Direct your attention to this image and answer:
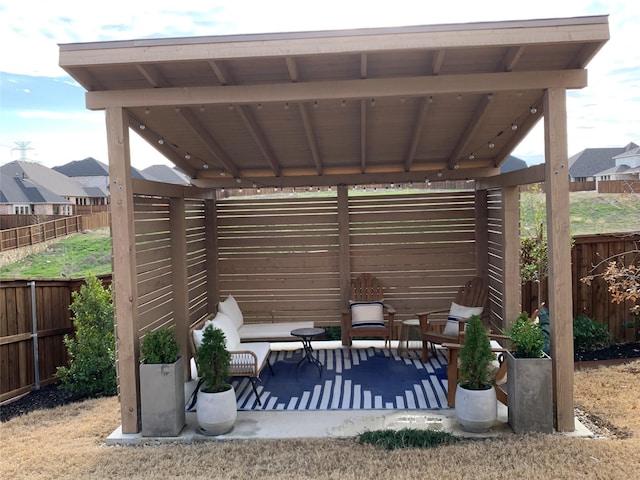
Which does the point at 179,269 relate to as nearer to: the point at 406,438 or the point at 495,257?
the point at 406,438

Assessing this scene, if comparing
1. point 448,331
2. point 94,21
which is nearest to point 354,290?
point 448,331

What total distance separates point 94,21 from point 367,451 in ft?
197

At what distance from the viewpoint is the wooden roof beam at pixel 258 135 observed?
624 cm

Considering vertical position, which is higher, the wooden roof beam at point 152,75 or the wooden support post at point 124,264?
the wooden roof beam at point 152,75

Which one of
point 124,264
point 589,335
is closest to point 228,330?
point 124,264

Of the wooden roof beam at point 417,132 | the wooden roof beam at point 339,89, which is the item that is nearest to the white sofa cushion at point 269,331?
the wooden roof beam at point 417,132

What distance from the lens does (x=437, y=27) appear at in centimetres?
464

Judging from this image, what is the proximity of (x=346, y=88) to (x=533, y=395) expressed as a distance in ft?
10.8

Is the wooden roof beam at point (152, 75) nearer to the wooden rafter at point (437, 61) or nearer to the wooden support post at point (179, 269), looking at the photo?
the wooden support post at point (179, 269)

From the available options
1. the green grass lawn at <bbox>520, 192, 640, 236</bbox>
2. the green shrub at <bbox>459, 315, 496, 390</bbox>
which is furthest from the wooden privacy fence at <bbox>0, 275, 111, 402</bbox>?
the green grass lawn at <bbox>520, 192, 640, 236</bbox>

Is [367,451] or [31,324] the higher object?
[31,324]

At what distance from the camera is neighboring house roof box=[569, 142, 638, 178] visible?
41375mm

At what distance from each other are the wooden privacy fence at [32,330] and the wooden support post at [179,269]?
1.84m

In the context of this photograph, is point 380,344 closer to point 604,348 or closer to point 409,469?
point 604,348
